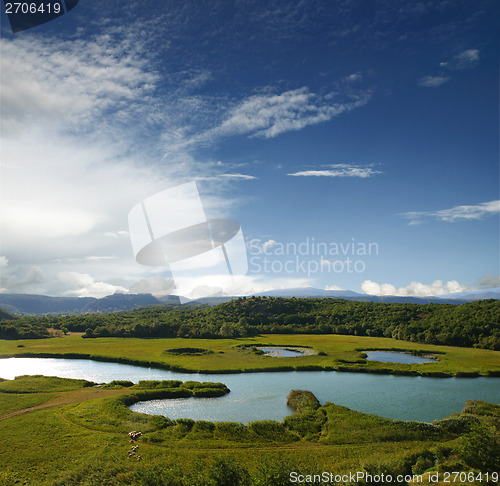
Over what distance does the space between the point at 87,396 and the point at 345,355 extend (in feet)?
160

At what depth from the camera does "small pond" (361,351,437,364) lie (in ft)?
230

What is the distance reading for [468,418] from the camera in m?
32.6

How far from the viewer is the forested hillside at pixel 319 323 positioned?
88062 mm

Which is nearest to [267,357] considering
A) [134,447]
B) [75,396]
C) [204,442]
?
[75,396]

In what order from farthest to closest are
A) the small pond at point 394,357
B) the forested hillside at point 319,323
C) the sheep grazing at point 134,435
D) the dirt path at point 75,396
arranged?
the forested hillside at point 319,323 < the small pond at point 394,357 < the dirt path at point 75,396 < the sheep grazing at point 134,435

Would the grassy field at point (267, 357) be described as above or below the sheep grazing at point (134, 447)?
below

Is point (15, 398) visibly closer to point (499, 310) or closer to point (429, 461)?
point (429, 461)

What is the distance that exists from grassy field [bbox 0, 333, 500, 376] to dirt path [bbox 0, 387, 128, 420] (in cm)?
1778

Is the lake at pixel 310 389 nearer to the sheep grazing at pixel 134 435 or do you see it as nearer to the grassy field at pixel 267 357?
the grassy field at pixel 267 357

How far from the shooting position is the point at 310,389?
1895 inches

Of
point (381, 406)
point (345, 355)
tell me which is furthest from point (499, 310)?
point (381, 406)

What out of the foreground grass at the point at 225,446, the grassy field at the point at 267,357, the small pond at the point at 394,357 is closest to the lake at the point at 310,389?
the grassy field at the point at 267,357

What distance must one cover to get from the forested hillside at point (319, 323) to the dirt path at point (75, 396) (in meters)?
58.6

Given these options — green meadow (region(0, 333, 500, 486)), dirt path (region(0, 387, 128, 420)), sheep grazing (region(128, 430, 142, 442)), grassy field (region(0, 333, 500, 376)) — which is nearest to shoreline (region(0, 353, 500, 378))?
grassy field (region(0, 333, 500, 376))
